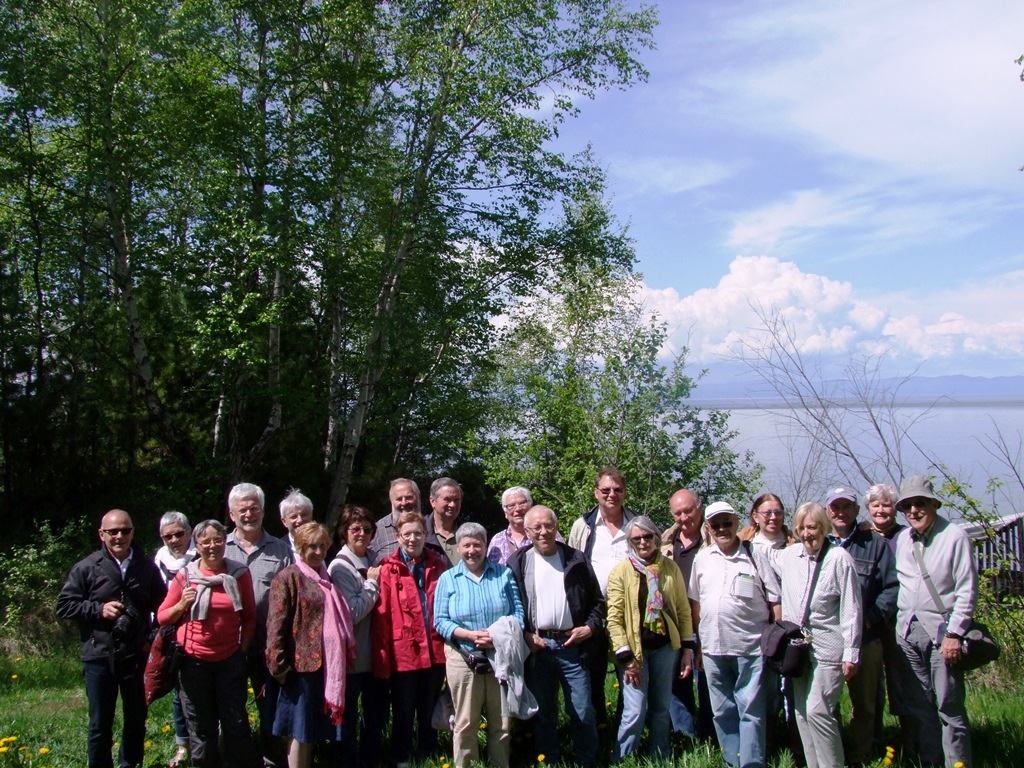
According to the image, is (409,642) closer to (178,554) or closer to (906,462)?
(178,554)

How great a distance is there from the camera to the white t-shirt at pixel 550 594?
16.6ft

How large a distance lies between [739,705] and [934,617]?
1192 millimetres

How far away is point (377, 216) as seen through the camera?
47.6 ft

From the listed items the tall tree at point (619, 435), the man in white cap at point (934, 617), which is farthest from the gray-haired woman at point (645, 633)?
the tall tree at point (619, 435)

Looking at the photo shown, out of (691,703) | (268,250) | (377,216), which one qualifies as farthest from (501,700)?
(377,216)

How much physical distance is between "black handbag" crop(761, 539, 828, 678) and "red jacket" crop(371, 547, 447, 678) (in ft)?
6.24

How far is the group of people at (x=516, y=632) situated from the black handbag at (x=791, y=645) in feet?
0.08

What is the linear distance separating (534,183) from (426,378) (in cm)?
402

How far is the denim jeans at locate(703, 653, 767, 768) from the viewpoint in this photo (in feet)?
15.6

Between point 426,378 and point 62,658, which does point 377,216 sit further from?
point 62,658

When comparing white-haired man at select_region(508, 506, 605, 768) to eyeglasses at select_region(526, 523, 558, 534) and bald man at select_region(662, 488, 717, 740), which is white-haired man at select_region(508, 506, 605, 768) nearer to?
eyeglasses at select_region(526, 523, 558, 534)

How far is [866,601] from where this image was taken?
4.94 metres

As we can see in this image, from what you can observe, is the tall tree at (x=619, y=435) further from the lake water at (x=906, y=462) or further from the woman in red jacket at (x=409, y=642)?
the woman in red jacket at (x=409, y=642)

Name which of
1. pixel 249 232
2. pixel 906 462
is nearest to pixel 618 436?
pixel 906 462
